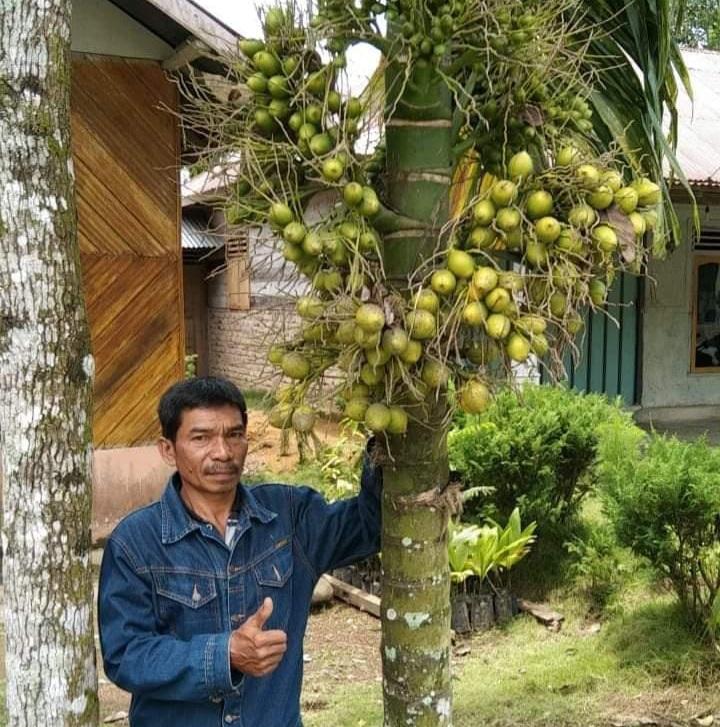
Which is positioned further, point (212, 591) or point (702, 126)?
point (702, 126)

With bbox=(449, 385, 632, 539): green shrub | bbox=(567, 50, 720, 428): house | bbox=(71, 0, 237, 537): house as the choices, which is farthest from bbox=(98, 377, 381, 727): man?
bbox=(567, 50, 720, 428): house

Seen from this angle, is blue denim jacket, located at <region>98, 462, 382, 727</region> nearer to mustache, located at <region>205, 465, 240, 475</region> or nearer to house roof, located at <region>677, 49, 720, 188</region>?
mustache, located at <region>205, 465, 240, 475</region>

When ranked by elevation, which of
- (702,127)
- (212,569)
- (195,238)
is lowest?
(212,569)

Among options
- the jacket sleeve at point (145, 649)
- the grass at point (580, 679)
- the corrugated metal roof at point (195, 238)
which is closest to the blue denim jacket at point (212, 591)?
the jacket sleeve at point (145, 649)

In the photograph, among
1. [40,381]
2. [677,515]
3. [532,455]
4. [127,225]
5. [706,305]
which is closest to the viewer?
[40,381]

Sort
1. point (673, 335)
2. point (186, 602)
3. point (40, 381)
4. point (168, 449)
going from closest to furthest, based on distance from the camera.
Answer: point (40, 381) → point (186, 602) → point (168, 449) → point (673, 335)

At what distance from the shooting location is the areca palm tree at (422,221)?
173cm

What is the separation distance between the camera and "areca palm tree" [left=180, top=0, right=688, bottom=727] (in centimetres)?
173

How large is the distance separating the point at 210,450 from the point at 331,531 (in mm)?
412

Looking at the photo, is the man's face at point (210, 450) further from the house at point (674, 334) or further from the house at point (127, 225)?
the house at point (674, 334)

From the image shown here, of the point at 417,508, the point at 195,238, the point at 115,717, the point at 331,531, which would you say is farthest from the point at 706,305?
the point at 417,508

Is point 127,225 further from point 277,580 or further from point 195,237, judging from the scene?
point 195,237

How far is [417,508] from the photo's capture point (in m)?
2.03

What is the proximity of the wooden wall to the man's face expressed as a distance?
14.2ft
